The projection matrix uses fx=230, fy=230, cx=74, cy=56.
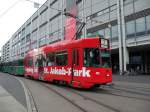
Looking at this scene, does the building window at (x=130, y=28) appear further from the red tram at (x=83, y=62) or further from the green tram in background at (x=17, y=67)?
the red tram at (x=83, y=62)

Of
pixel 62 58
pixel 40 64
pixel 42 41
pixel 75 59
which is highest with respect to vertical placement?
pixel 42 41

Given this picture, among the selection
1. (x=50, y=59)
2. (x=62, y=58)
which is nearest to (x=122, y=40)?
(x=50, y=59)

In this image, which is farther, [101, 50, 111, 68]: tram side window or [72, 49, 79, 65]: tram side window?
[72, 49, 79, 65]: tram side window

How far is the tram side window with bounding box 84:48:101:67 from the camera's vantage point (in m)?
13.2

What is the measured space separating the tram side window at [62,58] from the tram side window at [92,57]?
2.14 m

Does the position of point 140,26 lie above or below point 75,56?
above

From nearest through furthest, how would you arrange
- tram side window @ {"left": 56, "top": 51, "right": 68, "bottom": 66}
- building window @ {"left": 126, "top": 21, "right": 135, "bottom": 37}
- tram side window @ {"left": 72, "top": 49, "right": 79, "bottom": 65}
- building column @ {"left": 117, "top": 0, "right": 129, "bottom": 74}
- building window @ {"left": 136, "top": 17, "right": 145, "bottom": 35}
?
1. tram side window @ {"left": 72, "top": 49, "right": 79, "bottom": 65}
2. tram side window @ {"left": 56, "top": 51, "right": 68, "bottom": 66}
3. building window @ {"left": 136, "top": 17, "right": 145, "bottom": 35}
4. building window @ {"left": 126, "top": 21, "right": 135, "bottom": 37}
5. building column @ {"left": 117, "top": 0, "right": 129, "bottom": 74}

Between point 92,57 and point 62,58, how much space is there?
3090mm

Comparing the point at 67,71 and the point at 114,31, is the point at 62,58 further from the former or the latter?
the point at 114,31

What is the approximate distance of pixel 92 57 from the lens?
13.2 meters

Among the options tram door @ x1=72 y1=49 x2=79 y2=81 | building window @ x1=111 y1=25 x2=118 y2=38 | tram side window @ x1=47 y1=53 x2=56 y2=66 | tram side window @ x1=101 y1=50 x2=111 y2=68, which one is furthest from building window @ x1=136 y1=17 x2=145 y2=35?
tram door @ x1=72 y1=49 x2=79 y2=81

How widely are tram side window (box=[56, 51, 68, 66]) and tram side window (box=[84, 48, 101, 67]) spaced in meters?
2.14

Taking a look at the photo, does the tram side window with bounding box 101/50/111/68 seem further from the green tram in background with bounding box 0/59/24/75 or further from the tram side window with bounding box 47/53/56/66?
the green tram in background with bounding box 0/59/24/75

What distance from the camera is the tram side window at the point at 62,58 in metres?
15.2
